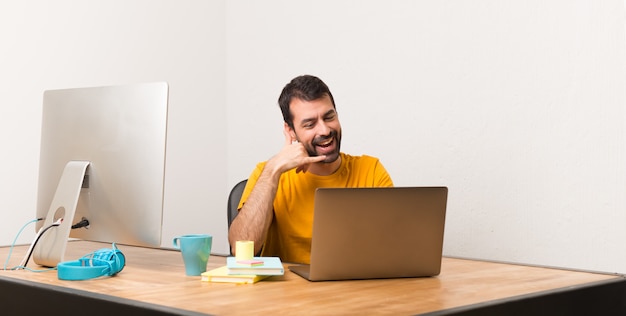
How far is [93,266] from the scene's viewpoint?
184cm

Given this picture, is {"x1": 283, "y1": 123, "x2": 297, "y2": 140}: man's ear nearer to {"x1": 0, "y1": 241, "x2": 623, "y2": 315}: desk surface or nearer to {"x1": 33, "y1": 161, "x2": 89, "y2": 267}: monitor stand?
{"x1": 0, "y1": 241, "x2": 623, "y2": 315}: desk surface

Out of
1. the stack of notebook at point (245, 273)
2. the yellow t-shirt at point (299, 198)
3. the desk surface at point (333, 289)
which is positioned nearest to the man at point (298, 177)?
the yellow t-shirt at point (299, 198)

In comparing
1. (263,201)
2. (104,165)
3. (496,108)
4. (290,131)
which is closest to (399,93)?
(496,108)

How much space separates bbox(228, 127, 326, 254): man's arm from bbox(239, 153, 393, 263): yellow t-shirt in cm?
10

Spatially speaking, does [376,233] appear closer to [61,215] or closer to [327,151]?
[327,151]

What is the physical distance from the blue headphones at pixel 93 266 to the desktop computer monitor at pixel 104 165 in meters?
0.10

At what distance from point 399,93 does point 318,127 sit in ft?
3.08

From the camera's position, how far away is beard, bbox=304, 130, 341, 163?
238 cm

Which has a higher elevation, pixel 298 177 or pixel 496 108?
pixel 496 108

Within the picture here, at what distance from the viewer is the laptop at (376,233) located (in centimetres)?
165

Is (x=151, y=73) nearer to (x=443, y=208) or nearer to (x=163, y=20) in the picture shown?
(x=163, y=20)

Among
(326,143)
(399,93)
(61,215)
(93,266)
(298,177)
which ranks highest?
(399,93)

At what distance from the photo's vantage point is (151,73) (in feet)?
12.5

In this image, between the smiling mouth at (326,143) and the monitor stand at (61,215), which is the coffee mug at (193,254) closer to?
the monitor stand at (61,215)
